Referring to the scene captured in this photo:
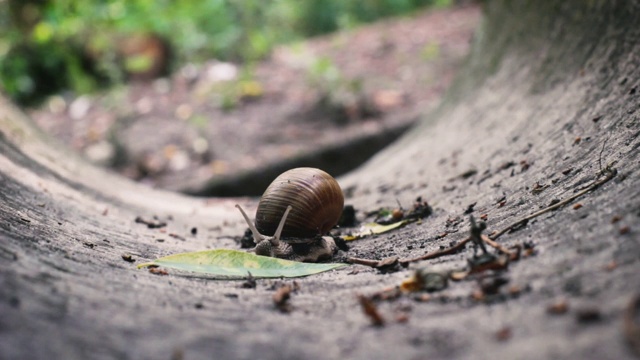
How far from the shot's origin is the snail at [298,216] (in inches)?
85.6

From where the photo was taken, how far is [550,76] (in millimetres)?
3199

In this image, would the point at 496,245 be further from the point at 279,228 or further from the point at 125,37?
the point at 125,37

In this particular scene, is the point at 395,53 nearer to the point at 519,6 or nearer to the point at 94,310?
the point at 519,6

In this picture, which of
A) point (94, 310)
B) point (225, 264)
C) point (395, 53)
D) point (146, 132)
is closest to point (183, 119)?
point (146, 132)

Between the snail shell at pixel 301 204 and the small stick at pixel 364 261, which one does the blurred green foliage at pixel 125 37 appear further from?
the small stick at pixel 364 261

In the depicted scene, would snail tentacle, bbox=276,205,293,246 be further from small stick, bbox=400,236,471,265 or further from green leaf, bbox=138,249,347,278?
small stick, bbox=400,236,471,265

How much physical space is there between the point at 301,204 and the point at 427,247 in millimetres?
517

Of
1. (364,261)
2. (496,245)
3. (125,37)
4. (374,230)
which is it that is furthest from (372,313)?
(125,37)

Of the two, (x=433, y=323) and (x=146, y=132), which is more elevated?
(x=146, y=132)

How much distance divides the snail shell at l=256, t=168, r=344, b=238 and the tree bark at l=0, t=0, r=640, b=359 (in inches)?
7.2

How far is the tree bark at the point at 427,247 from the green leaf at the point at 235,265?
0.05 m

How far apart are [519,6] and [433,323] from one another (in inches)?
148

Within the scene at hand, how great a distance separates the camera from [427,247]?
6.47 ft

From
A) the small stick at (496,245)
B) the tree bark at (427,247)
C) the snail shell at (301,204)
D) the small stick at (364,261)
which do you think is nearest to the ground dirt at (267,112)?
the tree bark at (427,247)
